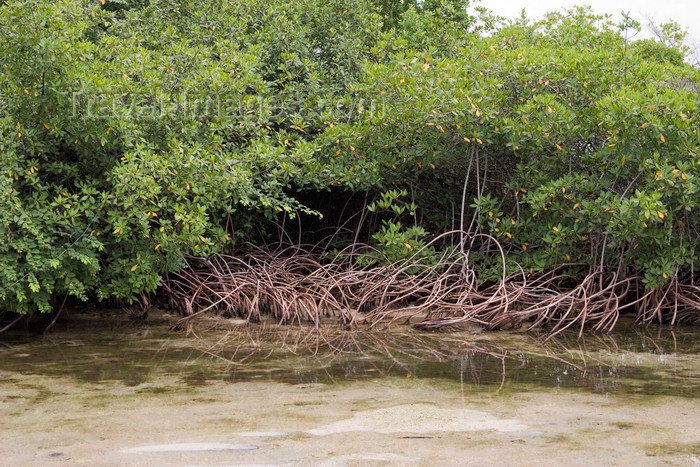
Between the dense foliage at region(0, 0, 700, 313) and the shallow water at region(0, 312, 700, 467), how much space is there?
75 cm

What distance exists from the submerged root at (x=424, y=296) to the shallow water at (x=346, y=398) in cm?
32

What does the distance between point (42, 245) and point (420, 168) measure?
3493 mm

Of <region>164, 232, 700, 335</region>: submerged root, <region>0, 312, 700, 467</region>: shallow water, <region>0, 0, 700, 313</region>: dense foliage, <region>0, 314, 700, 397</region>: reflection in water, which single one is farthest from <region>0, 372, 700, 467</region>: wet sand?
<region>164, 232, 700, 335</region>: submerged root

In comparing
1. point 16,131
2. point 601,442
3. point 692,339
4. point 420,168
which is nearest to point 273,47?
point 420,168

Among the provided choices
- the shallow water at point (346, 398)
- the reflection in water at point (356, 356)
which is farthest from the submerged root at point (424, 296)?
the shallow water at point (346, 398)

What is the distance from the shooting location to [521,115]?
6.09 meters

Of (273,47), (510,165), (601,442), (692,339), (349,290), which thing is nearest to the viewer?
(601,442)

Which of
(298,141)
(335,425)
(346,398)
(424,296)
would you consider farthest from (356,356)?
(298,141)

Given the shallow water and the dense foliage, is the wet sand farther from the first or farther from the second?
the dense foliage

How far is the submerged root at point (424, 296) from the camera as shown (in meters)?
5.88

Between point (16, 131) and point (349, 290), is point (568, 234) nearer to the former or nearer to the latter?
point (349, 290)

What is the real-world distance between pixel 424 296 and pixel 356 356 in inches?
70.0

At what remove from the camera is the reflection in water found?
4062 mm

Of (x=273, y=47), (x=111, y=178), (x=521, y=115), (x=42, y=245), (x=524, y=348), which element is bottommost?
(x=524, y=348)
